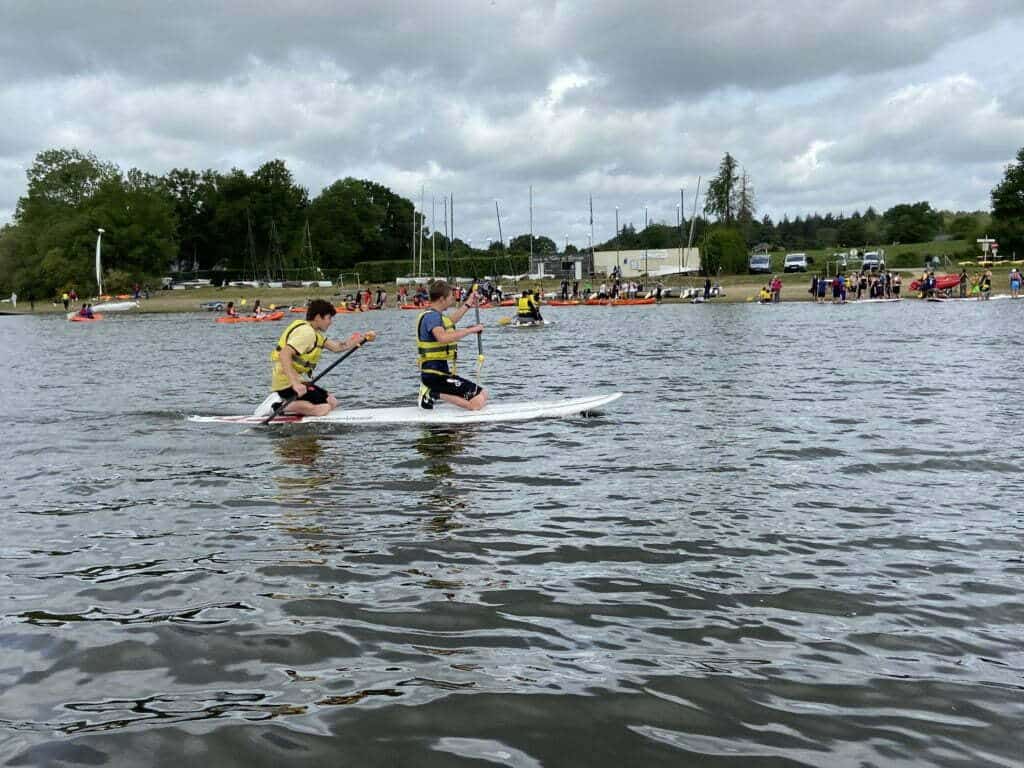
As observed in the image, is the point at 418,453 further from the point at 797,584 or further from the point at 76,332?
the point at 76,332

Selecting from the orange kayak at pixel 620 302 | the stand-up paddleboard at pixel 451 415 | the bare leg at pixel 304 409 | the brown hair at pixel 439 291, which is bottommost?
the stand-up paddleboard at pixel 451 415

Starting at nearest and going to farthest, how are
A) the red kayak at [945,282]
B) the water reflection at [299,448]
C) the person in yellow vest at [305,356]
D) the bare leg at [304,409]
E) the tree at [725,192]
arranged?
the water reflection at [299,448] → the person in yellow vest at [305,356] → the bare leg at [304,409] → the red kayak at [945,282] → the tree at [725,192]

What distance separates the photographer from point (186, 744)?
12.9 ft

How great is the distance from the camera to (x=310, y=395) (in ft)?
42.1

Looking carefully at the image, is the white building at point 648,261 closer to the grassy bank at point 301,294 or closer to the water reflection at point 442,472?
the grassy bank at point 301,294

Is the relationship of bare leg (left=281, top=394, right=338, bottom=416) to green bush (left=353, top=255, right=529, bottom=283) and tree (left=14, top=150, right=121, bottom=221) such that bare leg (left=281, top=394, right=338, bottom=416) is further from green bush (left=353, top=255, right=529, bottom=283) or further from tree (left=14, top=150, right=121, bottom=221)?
tree (left=14, top=150, right=121, bottom=221)

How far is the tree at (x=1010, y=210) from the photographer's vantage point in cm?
7912

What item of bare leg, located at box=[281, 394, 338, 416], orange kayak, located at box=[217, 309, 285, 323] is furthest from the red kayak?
bare leg, located at box=[281, 394, 338, 416]

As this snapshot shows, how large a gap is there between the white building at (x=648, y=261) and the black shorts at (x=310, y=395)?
251ft

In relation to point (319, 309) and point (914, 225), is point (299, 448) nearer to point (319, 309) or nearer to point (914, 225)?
point (319, 309)

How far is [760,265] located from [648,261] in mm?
14490

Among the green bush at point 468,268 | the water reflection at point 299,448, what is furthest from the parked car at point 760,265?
the water reflection at point 299,448

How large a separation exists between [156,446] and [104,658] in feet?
24.2

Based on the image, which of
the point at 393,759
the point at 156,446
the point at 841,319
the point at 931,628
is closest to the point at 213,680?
the point at 393,759
